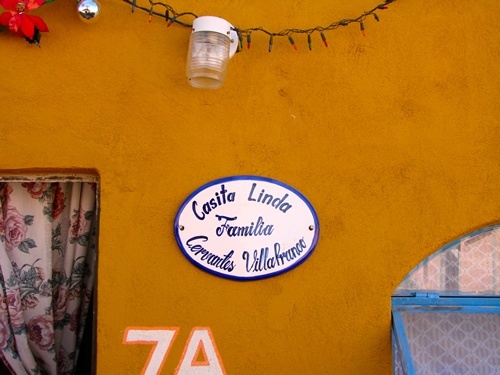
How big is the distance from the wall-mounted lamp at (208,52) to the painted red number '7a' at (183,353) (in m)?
1.06

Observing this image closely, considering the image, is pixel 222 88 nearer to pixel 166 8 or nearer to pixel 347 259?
pixel 166 8

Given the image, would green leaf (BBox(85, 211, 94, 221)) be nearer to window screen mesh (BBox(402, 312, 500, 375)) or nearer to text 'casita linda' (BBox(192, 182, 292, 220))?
text 'casita linda' (BBox(192, 182, 292, 220))

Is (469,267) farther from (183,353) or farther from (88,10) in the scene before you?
(88,10)

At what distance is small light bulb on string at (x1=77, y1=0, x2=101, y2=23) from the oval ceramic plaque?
0.87 meters

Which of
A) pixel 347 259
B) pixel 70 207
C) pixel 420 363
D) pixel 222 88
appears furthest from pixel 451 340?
pixel 70 207

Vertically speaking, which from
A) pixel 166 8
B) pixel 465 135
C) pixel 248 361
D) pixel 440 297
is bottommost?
pixel 248 361

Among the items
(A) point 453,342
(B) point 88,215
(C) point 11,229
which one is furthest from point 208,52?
(A) point 453,342

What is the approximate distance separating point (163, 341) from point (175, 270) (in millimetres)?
302

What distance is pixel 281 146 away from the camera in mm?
2947

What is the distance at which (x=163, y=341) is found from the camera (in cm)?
285

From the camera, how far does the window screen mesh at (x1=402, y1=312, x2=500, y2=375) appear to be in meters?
Result: 2.93

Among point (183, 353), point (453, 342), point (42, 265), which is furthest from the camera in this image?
point (42, 265)

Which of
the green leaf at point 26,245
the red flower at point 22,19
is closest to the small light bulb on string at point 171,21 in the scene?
the red flower at point 22,19

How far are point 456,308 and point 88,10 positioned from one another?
204 centimetres
